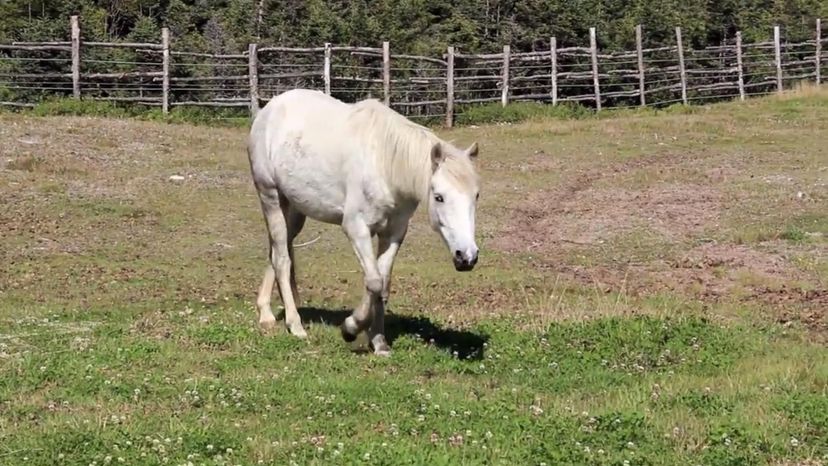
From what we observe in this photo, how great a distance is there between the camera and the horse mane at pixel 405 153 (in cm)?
730

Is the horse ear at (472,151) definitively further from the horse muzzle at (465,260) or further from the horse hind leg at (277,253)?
the horse hind leg at (277,253)

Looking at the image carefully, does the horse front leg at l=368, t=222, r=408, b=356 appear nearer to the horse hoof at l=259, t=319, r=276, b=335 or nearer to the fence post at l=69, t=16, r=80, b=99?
the horse hoof at l=259, t=319, r=276, b=335

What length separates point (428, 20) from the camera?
50.9 meters

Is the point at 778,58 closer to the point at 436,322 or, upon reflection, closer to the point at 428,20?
the point at 428,20

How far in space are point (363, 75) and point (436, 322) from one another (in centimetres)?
2706

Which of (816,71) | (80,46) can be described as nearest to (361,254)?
(80,46)

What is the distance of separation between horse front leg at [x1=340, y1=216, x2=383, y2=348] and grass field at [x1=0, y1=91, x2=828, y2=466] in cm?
24

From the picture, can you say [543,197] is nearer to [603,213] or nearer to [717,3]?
[603,213]

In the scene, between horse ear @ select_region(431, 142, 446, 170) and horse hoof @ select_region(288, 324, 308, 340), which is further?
horse hoof @ select_region(288, 324, 308, 340)

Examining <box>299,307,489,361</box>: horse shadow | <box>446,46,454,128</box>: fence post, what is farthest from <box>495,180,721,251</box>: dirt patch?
<box>446,46,454,128</box>: fence post

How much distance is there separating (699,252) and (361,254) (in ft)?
22.7

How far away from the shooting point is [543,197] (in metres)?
17.9

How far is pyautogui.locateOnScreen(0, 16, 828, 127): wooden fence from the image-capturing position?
28.0 metres

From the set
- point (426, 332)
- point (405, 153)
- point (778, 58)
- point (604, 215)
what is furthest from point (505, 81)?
point (405, 153)
